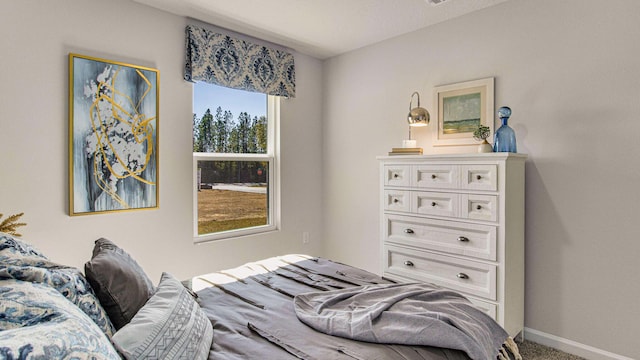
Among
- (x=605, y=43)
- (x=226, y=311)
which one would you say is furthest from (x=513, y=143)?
(x=226, y=311)

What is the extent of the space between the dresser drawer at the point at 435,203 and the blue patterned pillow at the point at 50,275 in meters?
2.26

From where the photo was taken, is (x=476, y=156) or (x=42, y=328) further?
(x=476, y=156)

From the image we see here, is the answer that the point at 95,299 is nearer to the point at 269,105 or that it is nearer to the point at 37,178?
the point at 37,178

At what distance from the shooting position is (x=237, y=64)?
3.40m

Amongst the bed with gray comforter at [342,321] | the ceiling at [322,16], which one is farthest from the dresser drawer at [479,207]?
the ceiling at [322,16]

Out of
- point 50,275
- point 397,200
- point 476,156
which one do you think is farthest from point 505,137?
point 50,275

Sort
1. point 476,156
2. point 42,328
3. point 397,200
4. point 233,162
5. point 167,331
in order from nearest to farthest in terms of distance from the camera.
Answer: point 42,328
point 167,331
point 476,156
point 397,200
point 233,162

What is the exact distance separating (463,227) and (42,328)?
98.0 inches

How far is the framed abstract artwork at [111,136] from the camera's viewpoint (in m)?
2.53

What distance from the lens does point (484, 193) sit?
2.48 meters

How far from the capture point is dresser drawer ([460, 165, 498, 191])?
2.43 m

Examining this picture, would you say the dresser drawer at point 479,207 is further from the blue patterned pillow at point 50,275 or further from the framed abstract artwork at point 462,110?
the blue patterned pillow at point 50,275

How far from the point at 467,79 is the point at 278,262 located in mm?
2222

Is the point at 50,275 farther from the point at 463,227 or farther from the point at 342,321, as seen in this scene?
the point at 463,227
